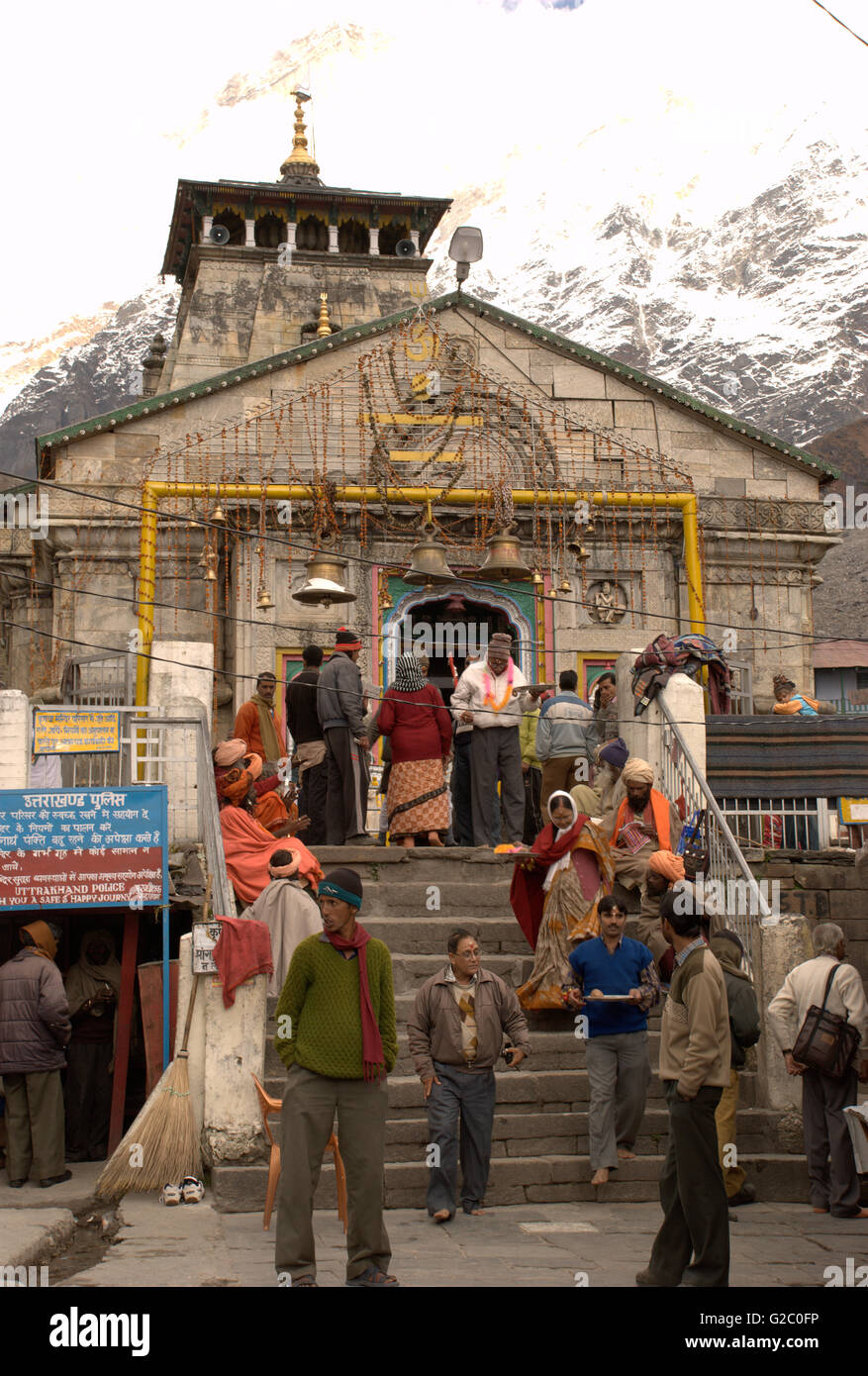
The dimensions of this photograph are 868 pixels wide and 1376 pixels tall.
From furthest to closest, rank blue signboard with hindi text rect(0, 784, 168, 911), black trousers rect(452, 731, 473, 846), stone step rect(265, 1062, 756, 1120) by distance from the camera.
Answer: black trousers rect(452, 731, 473, 846), blue signboard with hindi text rect(0, 784, 168, 911), stone step rect(265, 1062, 756, 1120)

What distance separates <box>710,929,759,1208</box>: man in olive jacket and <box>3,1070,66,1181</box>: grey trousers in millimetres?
4423

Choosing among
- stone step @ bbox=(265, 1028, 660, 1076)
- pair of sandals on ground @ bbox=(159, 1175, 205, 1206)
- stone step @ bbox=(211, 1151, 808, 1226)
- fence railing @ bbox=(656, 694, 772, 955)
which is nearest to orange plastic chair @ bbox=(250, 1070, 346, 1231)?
stone step @ bbox=(211, 1151, 808, 1226)

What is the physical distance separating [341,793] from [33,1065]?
368 centimetres

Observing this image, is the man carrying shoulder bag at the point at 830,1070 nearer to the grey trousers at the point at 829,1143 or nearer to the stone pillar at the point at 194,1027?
the grey trousers at the point at 829,1143

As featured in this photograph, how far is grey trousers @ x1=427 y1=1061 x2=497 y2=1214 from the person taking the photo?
8.42 metres

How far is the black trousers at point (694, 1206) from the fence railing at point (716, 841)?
3.69m

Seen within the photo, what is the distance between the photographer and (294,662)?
63.9ft

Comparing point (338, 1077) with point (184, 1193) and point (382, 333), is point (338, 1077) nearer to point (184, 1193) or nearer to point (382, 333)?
point (184, 1193)

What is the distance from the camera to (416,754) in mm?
12602

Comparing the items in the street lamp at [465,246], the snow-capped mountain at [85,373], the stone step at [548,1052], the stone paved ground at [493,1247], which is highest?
the snow-capped mountain at [85,373]

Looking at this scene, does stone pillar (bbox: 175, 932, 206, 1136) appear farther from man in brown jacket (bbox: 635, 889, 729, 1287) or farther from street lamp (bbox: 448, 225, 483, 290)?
street lamp (bbox: 448, 225, 483, 290)

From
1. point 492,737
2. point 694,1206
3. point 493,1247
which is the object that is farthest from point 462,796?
point 694,1206

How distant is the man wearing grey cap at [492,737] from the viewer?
505 inches

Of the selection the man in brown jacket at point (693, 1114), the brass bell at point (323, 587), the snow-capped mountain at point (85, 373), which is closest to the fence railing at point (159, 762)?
the brass bell at point (323, 587)
